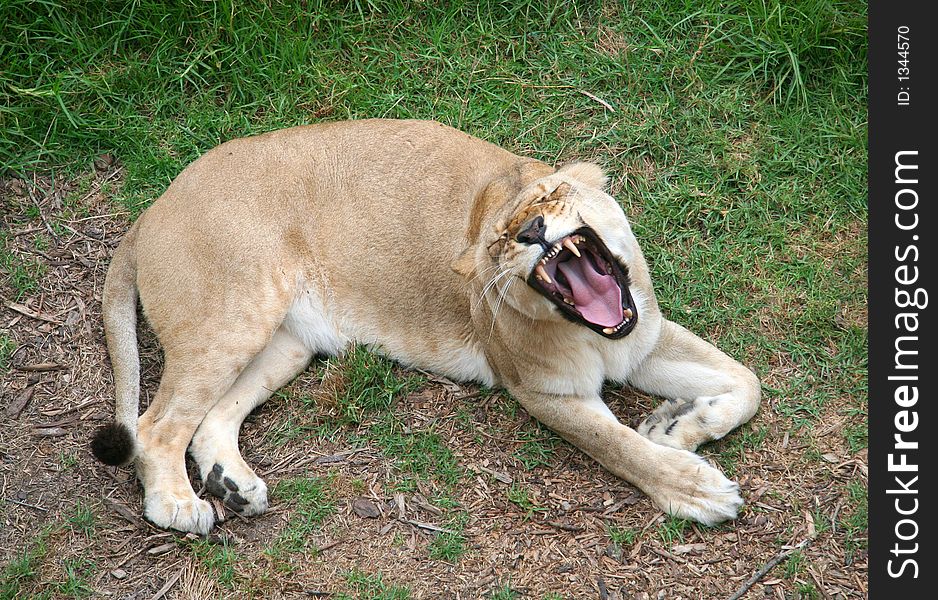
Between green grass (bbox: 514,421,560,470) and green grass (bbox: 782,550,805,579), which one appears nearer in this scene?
green grass (bbox: 782,550,805,579)

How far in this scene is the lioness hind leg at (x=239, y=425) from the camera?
4414mm

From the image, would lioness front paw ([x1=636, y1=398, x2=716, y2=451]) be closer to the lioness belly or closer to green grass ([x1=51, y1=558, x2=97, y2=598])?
the lioness belly

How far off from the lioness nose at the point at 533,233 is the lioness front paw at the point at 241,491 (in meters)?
1.56

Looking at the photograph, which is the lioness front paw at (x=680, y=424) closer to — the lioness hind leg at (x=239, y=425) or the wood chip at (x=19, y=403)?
the lioness hind leg at (x=239, y=425)

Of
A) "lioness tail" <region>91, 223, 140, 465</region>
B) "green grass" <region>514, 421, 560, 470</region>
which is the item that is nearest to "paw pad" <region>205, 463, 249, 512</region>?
"lioness tail" <region>91, 223, 140, 465</region>

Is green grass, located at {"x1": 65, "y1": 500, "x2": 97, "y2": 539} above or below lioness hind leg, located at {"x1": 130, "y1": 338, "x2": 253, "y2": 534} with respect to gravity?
below

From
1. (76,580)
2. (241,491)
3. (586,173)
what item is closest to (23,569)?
(76,580)

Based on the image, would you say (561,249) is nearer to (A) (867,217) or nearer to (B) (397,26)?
(A) (867,217)

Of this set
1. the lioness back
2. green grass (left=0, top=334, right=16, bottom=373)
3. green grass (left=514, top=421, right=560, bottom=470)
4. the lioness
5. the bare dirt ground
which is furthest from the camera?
green grass (left=0, top=334, right=16, bottom=373)

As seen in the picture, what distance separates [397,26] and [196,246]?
6.96 feet

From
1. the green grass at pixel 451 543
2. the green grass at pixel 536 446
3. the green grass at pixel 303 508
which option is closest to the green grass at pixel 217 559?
the green grass at pixel 303 508

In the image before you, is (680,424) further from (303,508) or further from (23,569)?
(23,569)

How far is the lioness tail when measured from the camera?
4246mm

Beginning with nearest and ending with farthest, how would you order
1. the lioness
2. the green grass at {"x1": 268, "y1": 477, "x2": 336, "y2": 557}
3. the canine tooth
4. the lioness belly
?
the canine tooth → the lioness → the green grass at {"x1": 268, "y1": 477, "x2": 336, "y2": 557} → the lioness belly
